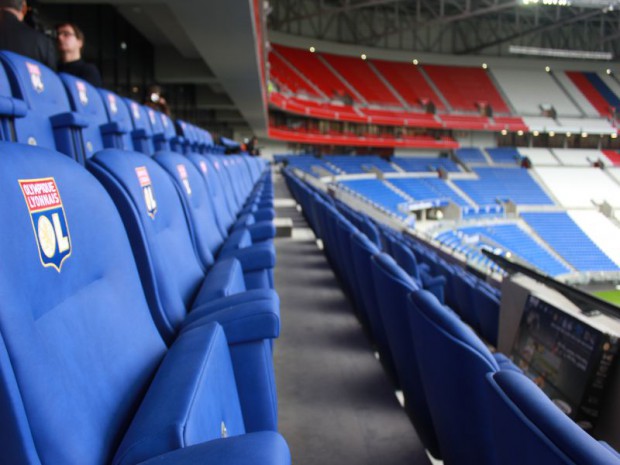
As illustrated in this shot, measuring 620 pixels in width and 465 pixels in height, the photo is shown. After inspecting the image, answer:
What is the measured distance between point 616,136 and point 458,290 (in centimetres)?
2331

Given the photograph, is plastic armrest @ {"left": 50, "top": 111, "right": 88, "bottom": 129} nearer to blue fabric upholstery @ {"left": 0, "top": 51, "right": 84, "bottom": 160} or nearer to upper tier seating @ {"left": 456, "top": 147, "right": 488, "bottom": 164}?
blue fabric upholstery @ {"left": 0, "top": 51, "right": 84, "bottom": 160}

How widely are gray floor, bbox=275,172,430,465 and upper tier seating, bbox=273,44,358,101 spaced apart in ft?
60.4

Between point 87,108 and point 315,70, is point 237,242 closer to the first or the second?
point 87,108

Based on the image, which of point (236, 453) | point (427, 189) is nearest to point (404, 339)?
point (236, 453)

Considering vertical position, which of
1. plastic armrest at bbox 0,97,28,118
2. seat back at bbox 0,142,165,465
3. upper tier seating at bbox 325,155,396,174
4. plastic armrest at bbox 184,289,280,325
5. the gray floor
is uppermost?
plastic armrest at bbox 0,97,28,118

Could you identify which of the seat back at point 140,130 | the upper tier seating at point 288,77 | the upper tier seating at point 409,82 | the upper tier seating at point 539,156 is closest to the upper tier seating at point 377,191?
the upper tier seating at point 288,77

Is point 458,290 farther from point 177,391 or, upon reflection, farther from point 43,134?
point 177,391

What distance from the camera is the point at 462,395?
772 millimetres

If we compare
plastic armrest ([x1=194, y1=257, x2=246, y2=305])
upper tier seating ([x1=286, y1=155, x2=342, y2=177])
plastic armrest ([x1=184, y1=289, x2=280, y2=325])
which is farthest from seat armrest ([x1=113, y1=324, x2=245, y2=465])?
upper tier seating ([x1=286, y1=155, x2=342, y2=177])

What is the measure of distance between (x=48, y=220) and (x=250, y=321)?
0.33m

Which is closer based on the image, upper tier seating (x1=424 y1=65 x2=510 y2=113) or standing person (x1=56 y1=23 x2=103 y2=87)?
standing person (x1=56 y1=23 x2=103 y2=87)

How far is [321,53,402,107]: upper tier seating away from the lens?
70.6 ft

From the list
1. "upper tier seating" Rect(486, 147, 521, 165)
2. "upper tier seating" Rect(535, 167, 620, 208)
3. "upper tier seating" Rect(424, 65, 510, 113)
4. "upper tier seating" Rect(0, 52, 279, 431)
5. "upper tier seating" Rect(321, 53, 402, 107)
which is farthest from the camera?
"upper tier seating" Rect(424, 65, 510, 113)

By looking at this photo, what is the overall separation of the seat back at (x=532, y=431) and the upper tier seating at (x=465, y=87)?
2366 cm
